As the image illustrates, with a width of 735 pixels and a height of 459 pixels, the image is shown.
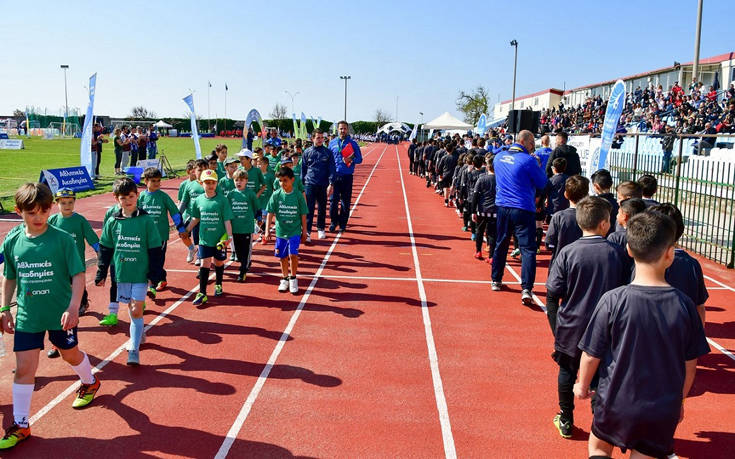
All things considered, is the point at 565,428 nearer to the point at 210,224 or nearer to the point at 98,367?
the point at 98,367

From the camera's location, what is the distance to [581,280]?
3.96 m

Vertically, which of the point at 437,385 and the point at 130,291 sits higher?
the point at 130,291

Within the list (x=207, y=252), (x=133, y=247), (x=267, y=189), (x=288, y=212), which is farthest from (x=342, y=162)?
(x=133, y=247)

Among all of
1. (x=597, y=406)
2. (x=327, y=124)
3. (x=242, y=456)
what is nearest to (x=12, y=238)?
(x=242, y=456)

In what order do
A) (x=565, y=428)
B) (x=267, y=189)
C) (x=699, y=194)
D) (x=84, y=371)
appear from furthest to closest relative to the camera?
(x=267, y=189) < (x=699, y=194) < (x=84, y=371) < (x=565, y=428)

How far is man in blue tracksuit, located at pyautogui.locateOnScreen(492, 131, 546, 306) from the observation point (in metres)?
7.57

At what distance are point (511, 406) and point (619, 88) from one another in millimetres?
6550

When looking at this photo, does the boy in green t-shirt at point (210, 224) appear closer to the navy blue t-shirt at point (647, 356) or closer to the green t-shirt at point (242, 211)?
the green t-shirt at point (242, 211)

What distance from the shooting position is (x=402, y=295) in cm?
811

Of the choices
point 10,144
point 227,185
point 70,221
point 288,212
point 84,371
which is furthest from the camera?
point 10,144

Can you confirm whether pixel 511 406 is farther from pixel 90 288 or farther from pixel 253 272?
pixel 90 288

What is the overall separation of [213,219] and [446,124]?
33.3 meters

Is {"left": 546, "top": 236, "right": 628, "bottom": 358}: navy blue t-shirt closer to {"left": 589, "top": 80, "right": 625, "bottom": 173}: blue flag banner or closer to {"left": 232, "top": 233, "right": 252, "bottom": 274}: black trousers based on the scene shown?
{"left": 232, "top": 233, "right": 252, "bottom": 274}: black trousers

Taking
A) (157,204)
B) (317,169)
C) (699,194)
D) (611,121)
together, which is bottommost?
(157,204)
